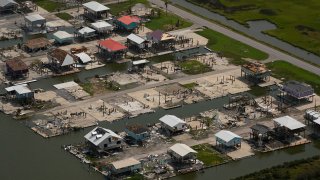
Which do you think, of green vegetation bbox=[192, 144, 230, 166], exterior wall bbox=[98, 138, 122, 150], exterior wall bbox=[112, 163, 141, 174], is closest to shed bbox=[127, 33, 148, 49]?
exterior wall bbox=[98, 138, 122, 150]

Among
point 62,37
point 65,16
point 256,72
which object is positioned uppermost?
point 256,72

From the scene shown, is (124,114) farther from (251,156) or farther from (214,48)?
(214,48)

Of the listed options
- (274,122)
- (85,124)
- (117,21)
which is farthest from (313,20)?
(85,124)

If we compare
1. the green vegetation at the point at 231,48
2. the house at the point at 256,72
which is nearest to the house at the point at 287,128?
the house at the point at 256,72

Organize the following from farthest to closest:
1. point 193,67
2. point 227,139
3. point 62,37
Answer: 1. point 62,37
2. point 193,67
3. point 227,139

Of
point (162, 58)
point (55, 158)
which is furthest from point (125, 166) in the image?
point (162, 58)

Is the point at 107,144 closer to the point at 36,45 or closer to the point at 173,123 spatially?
the point at 173,123

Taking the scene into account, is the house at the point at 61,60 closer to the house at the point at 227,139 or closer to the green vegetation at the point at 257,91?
the green vegetation at the point at 257,91
